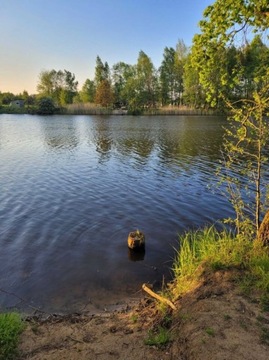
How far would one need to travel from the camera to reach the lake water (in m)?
6.72

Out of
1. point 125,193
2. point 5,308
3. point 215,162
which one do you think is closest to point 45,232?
point 5,308

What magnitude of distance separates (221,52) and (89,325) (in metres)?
6.55

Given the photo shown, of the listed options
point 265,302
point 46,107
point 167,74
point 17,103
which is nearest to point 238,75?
point 265,302

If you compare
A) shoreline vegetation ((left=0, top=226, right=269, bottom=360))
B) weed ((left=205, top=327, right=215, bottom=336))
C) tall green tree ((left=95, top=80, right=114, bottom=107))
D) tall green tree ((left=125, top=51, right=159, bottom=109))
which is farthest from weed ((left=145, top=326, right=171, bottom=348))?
tall green tree ((left=95, top=80, right=114, bottom=107))

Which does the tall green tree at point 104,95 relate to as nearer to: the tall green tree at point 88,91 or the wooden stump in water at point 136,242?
the tall green tree at point 88,91

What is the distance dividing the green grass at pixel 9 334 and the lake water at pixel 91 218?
1.39 metres

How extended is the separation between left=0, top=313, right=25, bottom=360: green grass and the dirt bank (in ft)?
0.40

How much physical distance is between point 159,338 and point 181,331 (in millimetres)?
330

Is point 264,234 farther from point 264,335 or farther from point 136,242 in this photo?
point 136,242

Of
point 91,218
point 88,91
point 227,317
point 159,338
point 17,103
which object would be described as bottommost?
point 91,218

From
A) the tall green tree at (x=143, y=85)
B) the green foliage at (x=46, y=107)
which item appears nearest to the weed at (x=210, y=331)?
the tall green tree at (x=143, y=85)

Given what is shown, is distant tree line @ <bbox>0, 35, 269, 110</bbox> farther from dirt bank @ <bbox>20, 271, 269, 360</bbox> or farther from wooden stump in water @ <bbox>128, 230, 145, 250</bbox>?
dirt bank @ <bbox>20, 271, 269, 360</bbox>

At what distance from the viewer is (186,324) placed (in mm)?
4125

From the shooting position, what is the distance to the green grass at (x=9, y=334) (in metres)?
3.89
